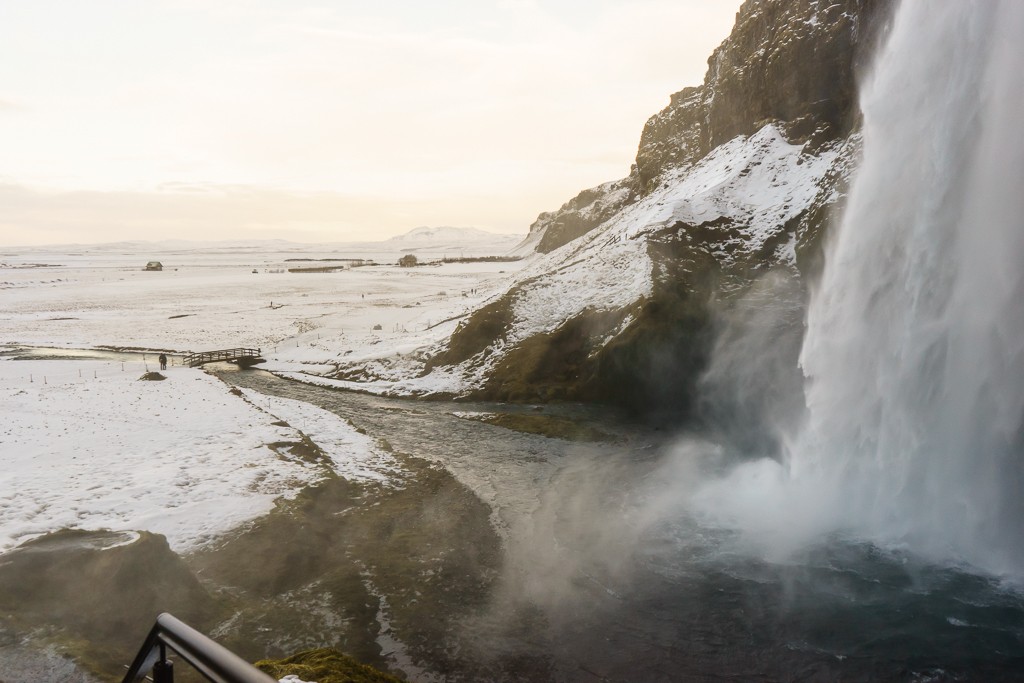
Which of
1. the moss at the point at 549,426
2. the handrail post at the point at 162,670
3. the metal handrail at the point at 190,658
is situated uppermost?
the metal handrail at the point at 190,658

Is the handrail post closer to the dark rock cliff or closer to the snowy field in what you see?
the snowy field

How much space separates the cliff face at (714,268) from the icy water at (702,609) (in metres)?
15.6

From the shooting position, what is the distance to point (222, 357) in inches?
1986

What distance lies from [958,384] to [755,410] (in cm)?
1327

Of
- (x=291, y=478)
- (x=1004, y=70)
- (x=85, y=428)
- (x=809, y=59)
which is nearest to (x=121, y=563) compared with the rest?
(x=291, y=478)

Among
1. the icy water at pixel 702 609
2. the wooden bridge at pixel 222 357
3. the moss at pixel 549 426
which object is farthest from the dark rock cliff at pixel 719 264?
the wooden bridge at pixel 222 357

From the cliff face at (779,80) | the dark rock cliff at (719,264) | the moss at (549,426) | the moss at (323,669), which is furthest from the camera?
the cliff face at (779,80)

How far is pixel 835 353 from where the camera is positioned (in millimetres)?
24141

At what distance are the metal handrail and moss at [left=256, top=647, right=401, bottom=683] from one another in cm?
431

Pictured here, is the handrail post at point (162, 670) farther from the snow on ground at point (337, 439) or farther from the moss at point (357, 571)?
the snow on ground at point (337, 439)

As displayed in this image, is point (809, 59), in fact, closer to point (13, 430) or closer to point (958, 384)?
point (958, 384)

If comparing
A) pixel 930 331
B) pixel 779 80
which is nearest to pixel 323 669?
pixel 930 331

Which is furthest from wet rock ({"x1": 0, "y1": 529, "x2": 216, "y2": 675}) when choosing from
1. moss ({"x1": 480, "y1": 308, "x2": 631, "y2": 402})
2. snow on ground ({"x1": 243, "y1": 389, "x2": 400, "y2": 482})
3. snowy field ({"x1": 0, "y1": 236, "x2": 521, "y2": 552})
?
moss ({"x1": 480, "y1": 308, "x2": 631, "y2": 402})

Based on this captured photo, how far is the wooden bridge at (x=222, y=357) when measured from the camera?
160ft
